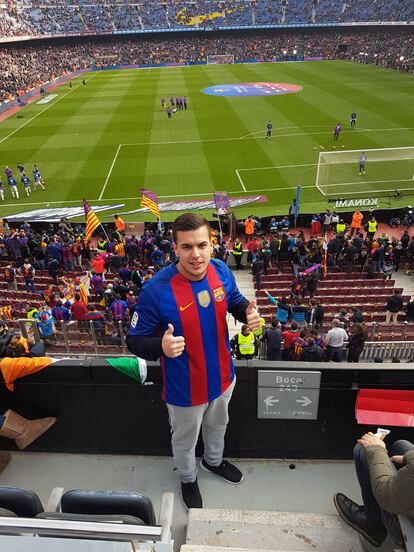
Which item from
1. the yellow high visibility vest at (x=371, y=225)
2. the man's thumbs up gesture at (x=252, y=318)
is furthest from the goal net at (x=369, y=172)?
the man's thumbs up gesture at (x=252, y=318)

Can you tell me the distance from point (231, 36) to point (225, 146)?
63.6m

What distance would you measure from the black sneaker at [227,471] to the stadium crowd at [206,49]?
68.9 meters

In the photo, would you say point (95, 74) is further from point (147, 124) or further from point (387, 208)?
point (387, 208)

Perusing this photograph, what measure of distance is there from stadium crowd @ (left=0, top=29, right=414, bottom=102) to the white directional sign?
68853 mm

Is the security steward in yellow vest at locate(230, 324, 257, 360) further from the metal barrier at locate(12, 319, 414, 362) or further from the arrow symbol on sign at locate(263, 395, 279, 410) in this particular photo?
the arrow symbol on sign at locate(263, 395, 279, 410)

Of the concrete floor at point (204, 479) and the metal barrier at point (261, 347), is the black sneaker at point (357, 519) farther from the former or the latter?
the metal barrier at point (261, 347)

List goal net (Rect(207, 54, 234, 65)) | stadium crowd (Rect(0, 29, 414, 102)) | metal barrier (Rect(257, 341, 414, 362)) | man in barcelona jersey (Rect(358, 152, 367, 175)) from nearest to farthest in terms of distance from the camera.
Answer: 1. metal barrier (Rect(257, 341, 414, 362))
2. man in barcelona jersey (Rect(358, 152, 367, 175))
3. stadium crowd (Rect(0, 29, 414, 102))
4. goal net (Rect(207, 54, 234, 65))

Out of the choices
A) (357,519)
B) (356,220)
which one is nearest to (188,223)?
(357,519)

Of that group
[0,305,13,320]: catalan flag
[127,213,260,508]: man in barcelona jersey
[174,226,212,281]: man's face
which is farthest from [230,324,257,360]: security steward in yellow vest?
A: [0,305,13,320]: catalan flag

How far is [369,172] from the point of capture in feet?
77.3

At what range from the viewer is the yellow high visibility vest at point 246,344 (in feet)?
24.4

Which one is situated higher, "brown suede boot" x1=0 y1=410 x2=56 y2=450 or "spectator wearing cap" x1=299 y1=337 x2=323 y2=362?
"brown suede boot" x1=0 y1=410 x2=56 y2=450

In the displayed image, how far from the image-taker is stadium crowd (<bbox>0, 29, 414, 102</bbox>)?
215ft

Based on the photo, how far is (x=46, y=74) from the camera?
6219cm
